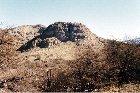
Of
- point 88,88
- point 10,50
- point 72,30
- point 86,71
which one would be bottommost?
point 88,88

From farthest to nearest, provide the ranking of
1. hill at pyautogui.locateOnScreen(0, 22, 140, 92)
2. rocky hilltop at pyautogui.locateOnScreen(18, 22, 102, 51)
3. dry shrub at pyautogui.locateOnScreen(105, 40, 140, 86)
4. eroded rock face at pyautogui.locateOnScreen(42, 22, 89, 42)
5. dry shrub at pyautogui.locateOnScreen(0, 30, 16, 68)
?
eroded rock face at pyautogui.locateOnScreen(42, 22, 89, 42), rocky hilltop at pyautogui.locateOnScreen(18, 22, 102, 51), dry shrub at pyautogui.locateOnScreen(105, 40, 140, 86), hill at pyautogui.locateOnScreen(0, 22, 140, 92), dry shrub at pyautogui.locateOnScreen(0, 30, 16, 68)

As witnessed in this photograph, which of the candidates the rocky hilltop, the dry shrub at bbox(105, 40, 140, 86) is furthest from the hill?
the rocky hilltop

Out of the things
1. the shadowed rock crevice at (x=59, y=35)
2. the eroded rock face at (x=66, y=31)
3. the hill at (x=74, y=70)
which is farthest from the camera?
the eroded rock face at (x=66, y=31)

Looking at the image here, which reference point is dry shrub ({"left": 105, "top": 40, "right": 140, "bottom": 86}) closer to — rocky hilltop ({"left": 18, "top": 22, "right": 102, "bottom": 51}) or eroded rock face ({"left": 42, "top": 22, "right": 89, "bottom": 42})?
rocky hilltop ({"left": 18, "top": 22, "right": 102, "bottom": 51})

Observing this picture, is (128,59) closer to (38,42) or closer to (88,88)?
(88,88)

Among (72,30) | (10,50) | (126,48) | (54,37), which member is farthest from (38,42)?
(10,50)

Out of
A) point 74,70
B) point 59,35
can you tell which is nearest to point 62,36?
point 59,35

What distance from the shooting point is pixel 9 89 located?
44.0 ft

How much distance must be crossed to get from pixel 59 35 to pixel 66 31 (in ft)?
17.0

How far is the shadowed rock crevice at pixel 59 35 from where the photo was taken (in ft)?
304

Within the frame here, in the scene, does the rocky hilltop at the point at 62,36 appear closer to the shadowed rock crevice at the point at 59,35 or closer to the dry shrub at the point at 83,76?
the shadowed rock crevice at the point at 59,35

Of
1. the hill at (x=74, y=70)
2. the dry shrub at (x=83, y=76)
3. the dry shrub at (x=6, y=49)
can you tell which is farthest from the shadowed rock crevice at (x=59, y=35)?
the dry shrub at (x=6, y=49)

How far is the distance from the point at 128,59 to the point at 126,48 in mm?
969

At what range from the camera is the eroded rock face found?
9856cm
